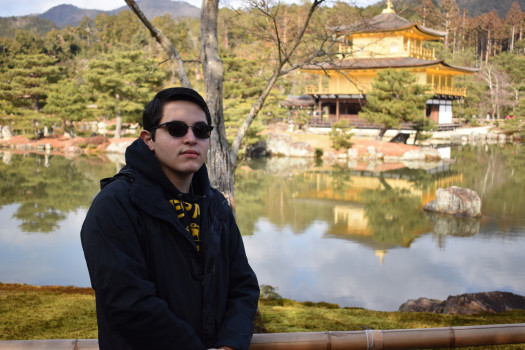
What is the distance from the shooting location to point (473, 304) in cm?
442

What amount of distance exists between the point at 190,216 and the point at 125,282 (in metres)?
0.28

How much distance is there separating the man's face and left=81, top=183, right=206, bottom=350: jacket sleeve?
0.58 feet

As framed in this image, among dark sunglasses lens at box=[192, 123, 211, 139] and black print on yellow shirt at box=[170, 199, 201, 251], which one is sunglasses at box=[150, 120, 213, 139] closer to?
dark sunglasses lens at box=[192, 123, 211, 139]

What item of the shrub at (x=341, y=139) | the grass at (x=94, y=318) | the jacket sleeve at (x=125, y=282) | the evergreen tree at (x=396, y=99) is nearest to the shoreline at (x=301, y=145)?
the shrub at (x=341, y=139)

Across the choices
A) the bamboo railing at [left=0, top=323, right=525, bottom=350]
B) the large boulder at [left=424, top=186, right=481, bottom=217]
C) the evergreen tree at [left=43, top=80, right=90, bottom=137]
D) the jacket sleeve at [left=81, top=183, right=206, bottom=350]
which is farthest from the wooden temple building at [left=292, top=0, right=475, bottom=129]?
the jacket sleeve at [left=81, top=183, right=206, bottom=350]

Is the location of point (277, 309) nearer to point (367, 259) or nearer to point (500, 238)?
point (367, 259)

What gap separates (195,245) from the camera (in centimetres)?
124

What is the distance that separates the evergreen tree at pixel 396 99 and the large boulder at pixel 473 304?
1428 cm

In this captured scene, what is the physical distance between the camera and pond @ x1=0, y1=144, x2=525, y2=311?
576 centimetres

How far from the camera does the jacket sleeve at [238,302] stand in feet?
4.13

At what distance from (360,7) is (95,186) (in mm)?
9612

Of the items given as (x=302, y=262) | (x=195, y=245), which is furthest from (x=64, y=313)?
(x=302, y=262)

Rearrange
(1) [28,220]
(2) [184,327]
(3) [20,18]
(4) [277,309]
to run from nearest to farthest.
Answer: (2) [184,327], (4) [277,309], (1) [28,220], (3) [20,18]

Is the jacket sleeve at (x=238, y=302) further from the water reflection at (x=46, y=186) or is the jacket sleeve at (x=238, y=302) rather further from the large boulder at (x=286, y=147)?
the large boulder at (x=286, y=147)
